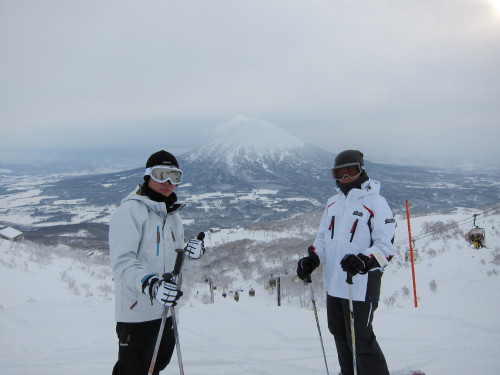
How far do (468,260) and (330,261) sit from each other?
28.6 feet

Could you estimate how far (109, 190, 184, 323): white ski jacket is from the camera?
230 centimetres

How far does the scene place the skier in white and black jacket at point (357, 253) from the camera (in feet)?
9.06

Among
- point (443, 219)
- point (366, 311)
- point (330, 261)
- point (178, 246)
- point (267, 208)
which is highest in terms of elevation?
point (178, 246)

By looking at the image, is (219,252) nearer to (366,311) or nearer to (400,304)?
(400,304)

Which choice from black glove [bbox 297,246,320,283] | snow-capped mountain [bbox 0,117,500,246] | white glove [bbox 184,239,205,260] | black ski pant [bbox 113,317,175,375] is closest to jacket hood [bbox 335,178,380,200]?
black glove [bbox 297,246,320,283]

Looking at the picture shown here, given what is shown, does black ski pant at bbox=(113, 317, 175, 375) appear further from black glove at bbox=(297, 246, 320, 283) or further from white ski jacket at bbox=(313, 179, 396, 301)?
white ski jacket at bbox=(313, 179, 396, 301)

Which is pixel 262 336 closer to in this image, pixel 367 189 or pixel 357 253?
pixel 357 253

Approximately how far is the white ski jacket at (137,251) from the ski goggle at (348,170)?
1.81m

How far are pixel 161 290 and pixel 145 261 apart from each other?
40 cm

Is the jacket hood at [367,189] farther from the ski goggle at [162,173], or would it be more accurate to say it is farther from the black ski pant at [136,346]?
the black ski pant at [136,346]

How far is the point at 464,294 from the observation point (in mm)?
6684

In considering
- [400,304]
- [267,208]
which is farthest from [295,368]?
[267,208]

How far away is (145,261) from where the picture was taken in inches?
97.0

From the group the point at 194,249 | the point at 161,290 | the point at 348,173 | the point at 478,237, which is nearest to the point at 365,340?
the point at 348,173
